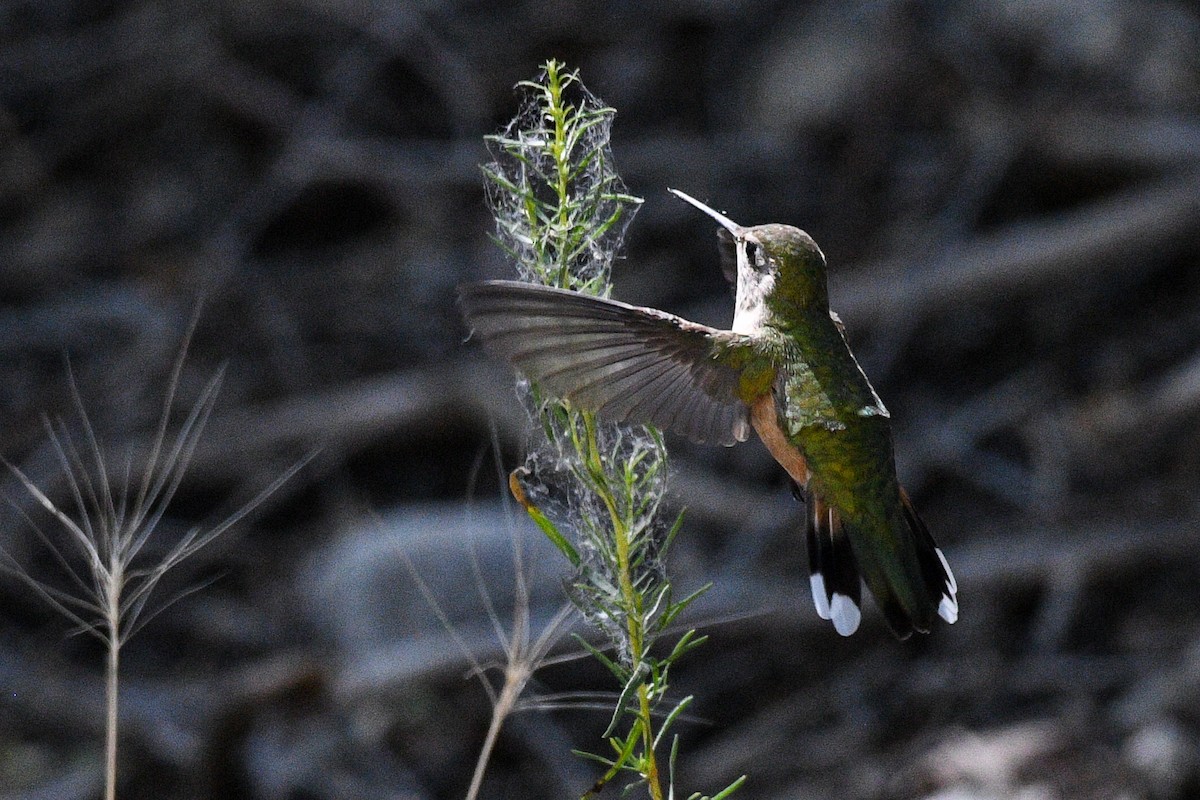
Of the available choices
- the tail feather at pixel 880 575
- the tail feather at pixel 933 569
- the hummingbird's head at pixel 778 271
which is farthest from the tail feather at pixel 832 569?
the hummingbird's head at pixel 778 271

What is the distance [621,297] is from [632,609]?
448cm

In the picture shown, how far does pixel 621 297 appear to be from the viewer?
5.97 meters

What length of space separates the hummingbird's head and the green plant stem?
722mm

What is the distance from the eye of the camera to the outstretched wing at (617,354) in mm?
1591

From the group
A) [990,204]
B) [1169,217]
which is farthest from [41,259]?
[1169,217]

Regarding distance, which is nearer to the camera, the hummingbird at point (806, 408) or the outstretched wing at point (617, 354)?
the outstretched wing at point (617, 354)

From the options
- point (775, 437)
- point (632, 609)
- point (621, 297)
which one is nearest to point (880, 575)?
point (775, 437)

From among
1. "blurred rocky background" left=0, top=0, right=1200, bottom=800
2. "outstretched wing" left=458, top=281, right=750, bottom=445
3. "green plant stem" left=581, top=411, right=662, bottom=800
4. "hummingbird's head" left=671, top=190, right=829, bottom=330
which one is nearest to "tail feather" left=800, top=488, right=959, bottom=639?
"outstretched wing" left=458, top=281, right=750, bottom=445

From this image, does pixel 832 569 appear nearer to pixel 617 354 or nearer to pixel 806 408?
pixel 806 408

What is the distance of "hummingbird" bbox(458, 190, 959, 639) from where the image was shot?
79.4 inches

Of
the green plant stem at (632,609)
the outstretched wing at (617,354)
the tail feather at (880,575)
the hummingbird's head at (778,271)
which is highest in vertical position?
the hummingbird's head at (778,271)

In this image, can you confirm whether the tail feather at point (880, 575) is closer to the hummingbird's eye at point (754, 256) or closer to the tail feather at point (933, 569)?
the tail feather at point (933, 569)

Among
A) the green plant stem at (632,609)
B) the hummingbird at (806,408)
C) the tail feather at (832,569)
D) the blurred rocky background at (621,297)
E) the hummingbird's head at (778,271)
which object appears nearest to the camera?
the green plant stem at (632,609)

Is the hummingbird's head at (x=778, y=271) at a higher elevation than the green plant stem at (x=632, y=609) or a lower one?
higher
